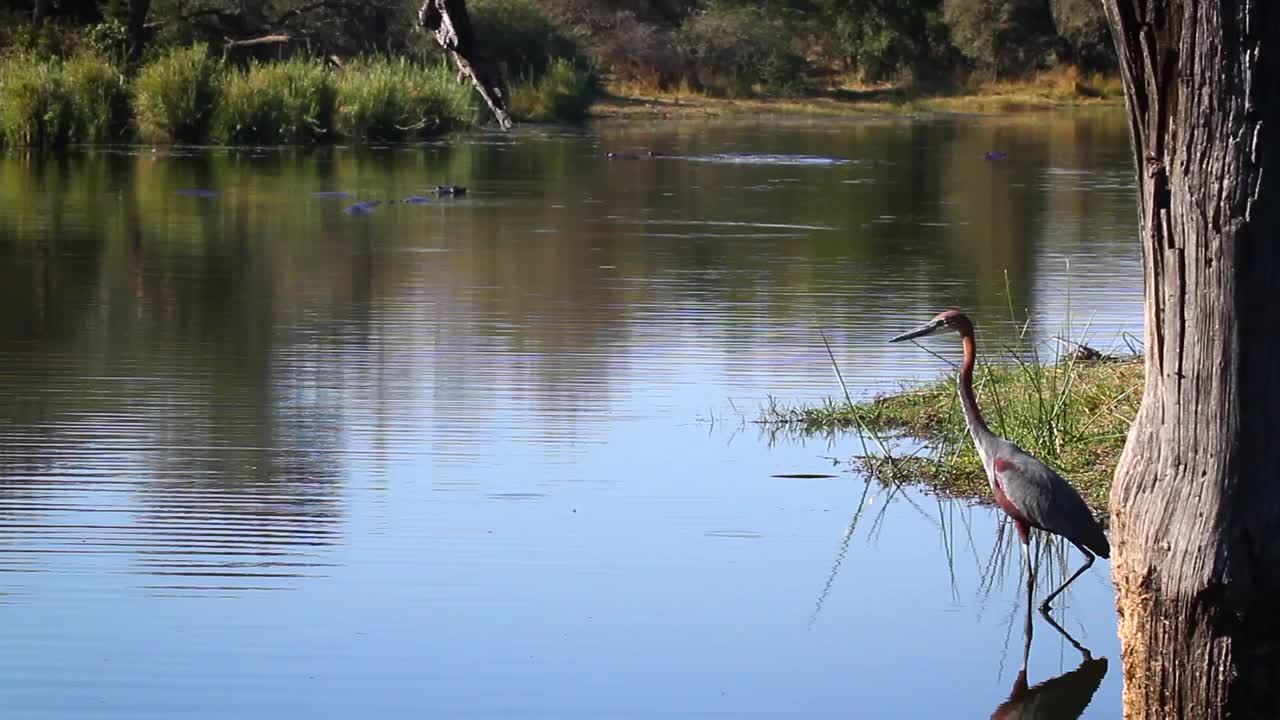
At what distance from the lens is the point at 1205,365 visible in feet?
15.0

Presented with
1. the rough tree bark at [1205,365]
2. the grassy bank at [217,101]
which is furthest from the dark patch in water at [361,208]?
the rough tree bark at [1205,365]

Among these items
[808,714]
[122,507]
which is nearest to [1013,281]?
[122,507]

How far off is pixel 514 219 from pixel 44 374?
979cm

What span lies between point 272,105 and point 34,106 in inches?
148

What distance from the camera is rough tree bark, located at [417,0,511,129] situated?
3.55 m

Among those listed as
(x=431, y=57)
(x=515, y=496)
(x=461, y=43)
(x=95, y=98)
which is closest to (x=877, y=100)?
(x=431, y=57)

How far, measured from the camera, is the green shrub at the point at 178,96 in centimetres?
3042

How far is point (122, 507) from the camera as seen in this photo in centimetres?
781

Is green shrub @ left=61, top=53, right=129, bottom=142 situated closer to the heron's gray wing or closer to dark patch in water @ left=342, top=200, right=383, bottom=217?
dark patch in water @ left=342, top=200, right=383, bottom=217

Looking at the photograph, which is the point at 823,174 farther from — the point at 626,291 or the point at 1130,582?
the point at 1130,582

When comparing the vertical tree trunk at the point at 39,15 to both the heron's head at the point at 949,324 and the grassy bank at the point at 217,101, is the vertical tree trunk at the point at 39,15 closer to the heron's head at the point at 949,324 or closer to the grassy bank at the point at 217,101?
the grassy bank at the point at 217,101

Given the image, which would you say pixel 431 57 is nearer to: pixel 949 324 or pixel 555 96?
pixel 555 96

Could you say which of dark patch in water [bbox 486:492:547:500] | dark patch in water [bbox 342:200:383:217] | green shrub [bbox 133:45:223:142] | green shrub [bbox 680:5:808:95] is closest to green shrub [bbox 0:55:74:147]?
green shrub [bbox 133:45:223:142]

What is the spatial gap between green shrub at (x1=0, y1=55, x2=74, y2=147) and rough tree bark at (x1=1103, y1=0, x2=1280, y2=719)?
26.1m
